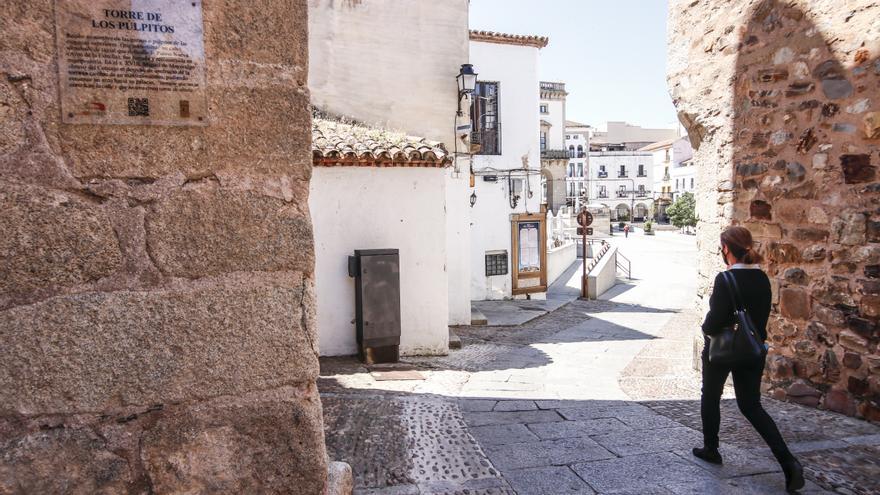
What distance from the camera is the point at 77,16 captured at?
1513mm

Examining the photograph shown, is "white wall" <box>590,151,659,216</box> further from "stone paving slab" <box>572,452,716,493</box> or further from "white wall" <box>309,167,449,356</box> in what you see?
"stone paving slab" <box>572,452,716,493</box>

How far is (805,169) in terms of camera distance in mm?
4922

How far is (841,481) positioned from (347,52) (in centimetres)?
938

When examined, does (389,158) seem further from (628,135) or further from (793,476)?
(628,135)

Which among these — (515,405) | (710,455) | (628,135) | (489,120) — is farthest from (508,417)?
(628,135)

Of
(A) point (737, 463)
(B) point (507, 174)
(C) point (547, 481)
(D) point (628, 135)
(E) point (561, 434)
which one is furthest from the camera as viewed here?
(D) point (628, 135)

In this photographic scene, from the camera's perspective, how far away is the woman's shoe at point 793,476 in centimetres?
323

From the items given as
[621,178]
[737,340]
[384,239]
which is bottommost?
[737,340]

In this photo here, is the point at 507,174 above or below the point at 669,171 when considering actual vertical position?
below

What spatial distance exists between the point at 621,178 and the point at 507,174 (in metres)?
53.3

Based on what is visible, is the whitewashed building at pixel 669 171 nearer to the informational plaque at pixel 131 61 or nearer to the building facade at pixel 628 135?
the building facade at pixel 628 135

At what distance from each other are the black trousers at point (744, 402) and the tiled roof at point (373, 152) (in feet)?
16.6

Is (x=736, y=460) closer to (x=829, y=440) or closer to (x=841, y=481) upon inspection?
(x=841, y=481)

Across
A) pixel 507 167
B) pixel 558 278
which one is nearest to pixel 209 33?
pixel 507 167
